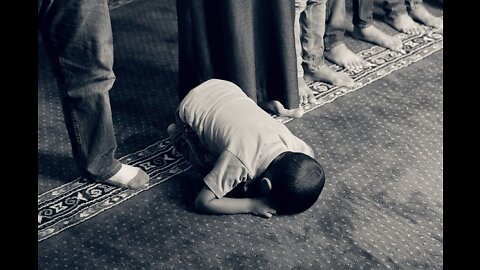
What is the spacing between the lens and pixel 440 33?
2723 millimetres

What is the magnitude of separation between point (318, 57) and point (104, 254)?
46.1 inches

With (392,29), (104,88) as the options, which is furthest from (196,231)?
(392,29)

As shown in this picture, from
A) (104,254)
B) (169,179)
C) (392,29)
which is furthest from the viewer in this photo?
(392,29)

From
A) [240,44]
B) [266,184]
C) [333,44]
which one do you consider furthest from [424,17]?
[266,184]

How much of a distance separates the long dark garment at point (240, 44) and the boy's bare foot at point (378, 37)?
692mm

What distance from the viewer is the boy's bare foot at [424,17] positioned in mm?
2757

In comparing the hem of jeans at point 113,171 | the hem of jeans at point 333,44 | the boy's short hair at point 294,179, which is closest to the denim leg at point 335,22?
the hem of jeans at point 333,44

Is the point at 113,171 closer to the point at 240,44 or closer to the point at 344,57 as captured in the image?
the point at 240,44

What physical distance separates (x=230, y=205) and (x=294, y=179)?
0.79 ft

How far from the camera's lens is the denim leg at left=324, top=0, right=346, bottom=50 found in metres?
2.44

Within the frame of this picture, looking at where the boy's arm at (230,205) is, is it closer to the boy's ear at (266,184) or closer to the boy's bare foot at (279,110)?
the boy's ear at (266,184)

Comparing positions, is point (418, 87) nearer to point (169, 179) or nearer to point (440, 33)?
point (440, 33)

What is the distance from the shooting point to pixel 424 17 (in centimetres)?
277

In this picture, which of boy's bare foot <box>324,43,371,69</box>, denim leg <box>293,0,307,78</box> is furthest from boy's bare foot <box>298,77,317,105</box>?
boy's bare foot <box>324,43,371,69</box>
